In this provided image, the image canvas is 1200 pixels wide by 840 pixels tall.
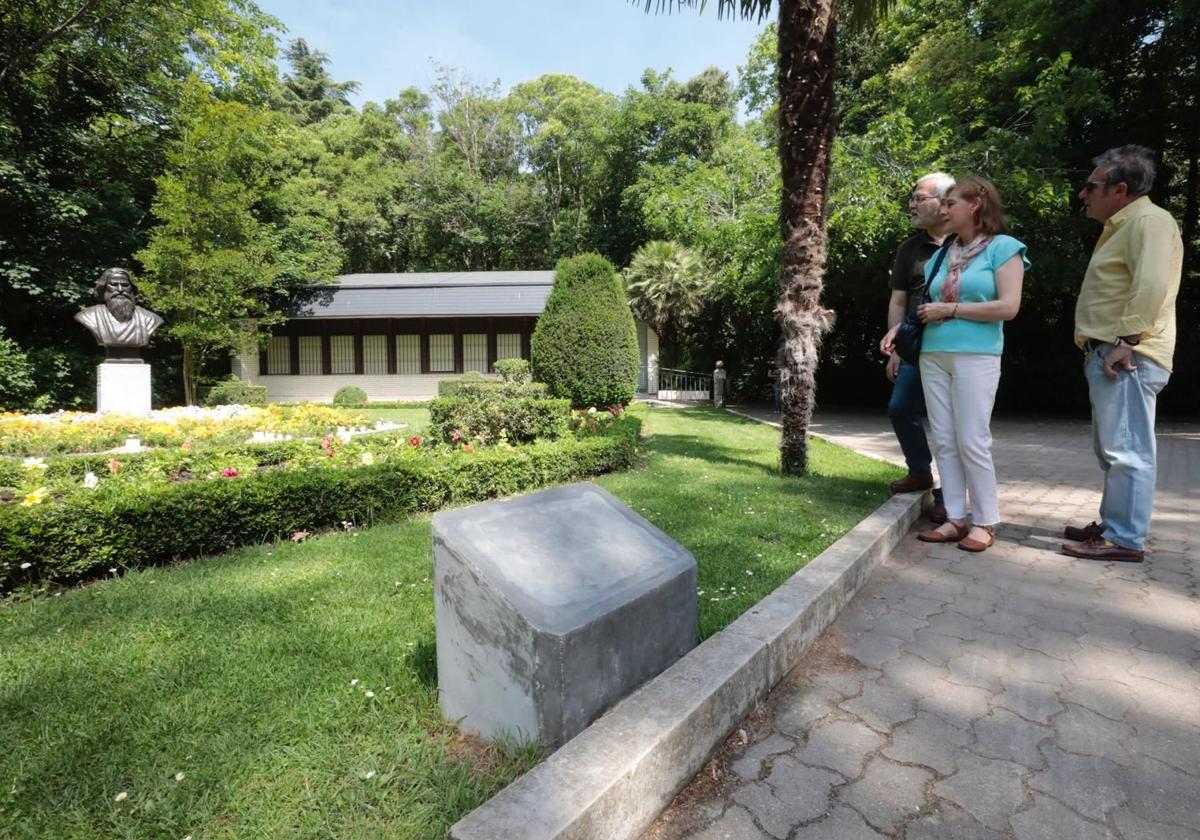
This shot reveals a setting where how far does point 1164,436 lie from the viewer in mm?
10531

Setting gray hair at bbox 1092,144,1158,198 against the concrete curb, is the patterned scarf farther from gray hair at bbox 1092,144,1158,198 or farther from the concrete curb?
the concrete curb

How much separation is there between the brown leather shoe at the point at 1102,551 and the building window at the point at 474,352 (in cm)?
2126

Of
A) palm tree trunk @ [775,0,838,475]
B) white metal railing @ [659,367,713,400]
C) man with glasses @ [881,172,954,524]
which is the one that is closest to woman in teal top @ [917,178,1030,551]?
man with glasses @ [881,172,954,524]

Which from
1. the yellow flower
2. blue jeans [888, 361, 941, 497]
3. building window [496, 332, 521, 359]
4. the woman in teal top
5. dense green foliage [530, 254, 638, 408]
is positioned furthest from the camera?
building window [496, 332, 521, 359]

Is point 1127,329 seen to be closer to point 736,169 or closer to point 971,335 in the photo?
point 971,335

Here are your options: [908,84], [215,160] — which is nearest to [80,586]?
[215,160]

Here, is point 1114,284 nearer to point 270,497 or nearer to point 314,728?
point 314,728

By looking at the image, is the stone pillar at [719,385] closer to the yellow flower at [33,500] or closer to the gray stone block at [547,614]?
the yellow flower at [33,500]

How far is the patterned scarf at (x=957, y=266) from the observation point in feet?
11.7

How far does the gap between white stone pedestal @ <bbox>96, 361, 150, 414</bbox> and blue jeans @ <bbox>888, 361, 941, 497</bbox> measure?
44.0 feet

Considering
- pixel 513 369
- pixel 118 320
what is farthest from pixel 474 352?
pixel 118 320

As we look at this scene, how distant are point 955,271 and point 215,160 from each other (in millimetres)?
20097

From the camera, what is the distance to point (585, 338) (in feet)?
37.1

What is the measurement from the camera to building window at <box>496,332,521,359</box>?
76.6 feet
